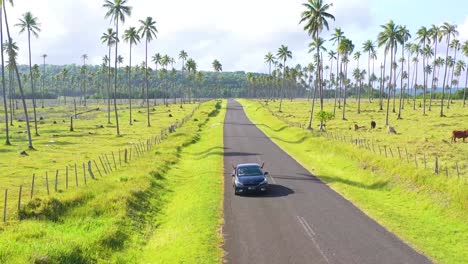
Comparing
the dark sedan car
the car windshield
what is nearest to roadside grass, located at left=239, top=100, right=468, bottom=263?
the dark sedan car

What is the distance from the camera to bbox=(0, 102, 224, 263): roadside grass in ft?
49.4

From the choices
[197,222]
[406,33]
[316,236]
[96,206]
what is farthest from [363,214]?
[406,33]

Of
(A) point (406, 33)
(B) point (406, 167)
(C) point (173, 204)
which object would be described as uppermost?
(A) point (406, 33)

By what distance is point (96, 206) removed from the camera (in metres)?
21.8

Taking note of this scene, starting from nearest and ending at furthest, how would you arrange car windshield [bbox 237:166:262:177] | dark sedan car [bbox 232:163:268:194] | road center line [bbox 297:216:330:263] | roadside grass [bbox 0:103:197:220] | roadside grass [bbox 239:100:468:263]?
road center line [bbox 297:216:330:263], roadside grass [bbox 239:100:468:263], dark sedan car [bbox 232:163:268:194], car windshield [bbox 237:166:262:177], roadside grass [bbox 0:103:197:220]

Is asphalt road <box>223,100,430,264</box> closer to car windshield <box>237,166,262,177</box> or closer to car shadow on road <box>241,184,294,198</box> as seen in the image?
car shadow on road <box>241,184,294,198</box>

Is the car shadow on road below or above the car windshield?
below

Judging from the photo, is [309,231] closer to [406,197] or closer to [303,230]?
[303,230]

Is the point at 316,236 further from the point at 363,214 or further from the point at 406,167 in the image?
the point at 406,167

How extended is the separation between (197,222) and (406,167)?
14644 millimetres

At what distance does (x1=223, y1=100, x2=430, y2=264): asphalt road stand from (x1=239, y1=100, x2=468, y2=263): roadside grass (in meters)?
0.88

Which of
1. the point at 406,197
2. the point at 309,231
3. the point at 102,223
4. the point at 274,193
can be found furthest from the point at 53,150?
the point at 406,197

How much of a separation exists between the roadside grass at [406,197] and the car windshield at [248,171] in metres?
5.33

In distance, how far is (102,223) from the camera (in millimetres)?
19422
